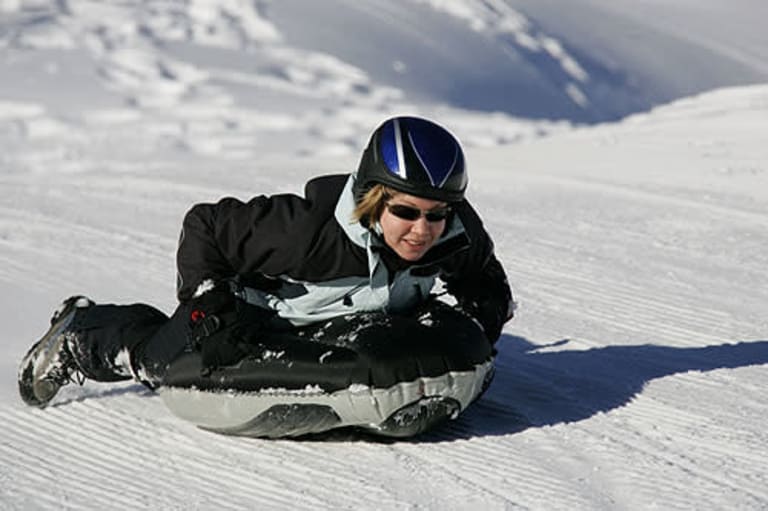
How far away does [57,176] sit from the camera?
9828 millimetres

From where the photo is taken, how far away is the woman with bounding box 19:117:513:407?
13.7 ft

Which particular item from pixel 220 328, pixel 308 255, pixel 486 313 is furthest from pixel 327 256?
pixel 486 313

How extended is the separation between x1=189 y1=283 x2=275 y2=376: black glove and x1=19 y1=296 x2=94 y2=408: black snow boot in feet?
2.04

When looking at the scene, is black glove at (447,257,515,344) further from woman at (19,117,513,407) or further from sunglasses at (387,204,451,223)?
sunglasses at (387,204,451,223)

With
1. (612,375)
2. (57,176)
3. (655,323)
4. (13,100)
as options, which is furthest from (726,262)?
(13,100)

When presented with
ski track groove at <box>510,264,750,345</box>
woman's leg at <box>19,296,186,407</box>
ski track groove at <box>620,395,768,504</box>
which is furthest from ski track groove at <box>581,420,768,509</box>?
ski track groove at <box>510,264,750,345</box>

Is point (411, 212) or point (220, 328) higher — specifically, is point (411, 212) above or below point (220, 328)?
above

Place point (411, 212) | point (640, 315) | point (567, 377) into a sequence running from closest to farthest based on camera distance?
point (411, 212) → point (567, 377) → point (640, 315)

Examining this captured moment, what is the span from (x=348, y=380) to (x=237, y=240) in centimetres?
53

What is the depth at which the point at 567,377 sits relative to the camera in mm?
5098

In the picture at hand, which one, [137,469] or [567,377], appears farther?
[567,377]

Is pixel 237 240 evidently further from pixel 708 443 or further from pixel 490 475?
pixel 708 443

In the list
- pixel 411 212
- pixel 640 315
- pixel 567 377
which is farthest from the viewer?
pixel 640 315

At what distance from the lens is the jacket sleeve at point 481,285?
459 centimetres
